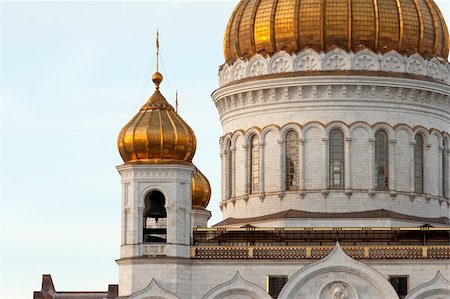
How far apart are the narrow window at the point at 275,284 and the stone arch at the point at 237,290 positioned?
49 centimetres

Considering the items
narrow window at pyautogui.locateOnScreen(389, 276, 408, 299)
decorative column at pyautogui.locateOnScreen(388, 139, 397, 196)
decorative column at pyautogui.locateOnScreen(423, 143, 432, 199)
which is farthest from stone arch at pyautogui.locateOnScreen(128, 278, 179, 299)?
decorative column at pyautogui.locateOnScreen(423, 143, 432, 199)

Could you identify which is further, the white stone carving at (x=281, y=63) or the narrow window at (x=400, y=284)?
the white stone carving at (x=281, y=63)

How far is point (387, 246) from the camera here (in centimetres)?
6075

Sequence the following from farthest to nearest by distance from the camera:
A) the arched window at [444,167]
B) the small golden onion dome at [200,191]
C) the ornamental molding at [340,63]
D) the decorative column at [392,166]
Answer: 1. the small golden onion dome at [200,191]
2. the arched window at [444,167]
3. the ornamental molding at [340,63]
4. the decorative column at [392,166]

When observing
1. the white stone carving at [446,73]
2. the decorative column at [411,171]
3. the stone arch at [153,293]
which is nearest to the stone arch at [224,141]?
the decorative column at [411,171]

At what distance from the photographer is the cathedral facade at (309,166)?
6062cm

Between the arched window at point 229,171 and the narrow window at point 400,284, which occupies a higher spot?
the arched window at point 229,171

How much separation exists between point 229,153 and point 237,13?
4940 mm

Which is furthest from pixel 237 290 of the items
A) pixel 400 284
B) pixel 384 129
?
pixel 384 129

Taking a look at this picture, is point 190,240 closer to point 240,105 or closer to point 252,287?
point 252,287

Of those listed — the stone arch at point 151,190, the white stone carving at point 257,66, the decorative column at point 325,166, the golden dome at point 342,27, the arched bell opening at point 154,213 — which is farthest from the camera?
the white stone carving at point 257,66

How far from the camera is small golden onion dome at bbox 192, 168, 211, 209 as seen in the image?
239ft

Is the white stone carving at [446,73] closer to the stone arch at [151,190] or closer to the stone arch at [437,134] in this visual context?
the stone arch at [437,134]

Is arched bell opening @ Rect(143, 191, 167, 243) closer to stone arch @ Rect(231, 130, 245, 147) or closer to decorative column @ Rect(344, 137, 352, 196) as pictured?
stone arch @ Rect(231, 130, 245, 147)
